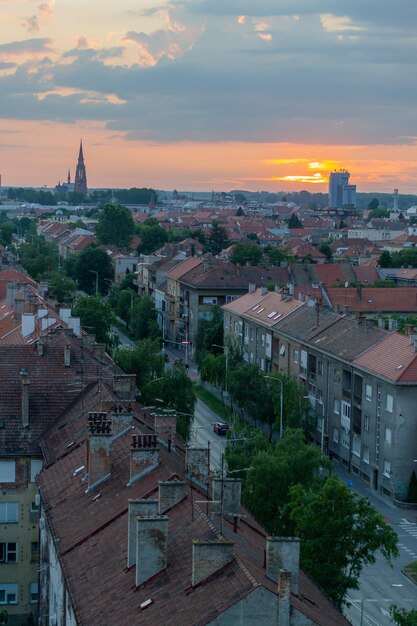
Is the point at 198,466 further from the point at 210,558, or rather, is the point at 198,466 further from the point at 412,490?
the point at 412,490

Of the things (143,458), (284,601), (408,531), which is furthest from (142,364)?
(284,601)

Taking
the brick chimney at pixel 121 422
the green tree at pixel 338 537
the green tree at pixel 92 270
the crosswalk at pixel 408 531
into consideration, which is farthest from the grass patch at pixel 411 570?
the green tree at pixel 92 270

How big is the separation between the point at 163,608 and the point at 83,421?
55.0 ft

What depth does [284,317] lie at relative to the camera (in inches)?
3211

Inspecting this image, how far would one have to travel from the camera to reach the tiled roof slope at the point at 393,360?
192 feet

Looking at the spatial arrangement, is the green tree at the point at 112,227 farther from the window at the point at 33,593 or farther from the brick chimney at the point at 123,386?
the window at the point at 33,593

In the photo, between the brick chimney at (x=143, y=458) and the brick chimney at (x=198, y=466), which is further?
the brick chimney at (x=198, y=466)

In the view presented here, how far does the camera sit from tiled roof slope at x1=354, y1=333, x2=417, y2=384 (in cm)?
5859

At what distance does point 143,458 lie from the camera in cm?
3111

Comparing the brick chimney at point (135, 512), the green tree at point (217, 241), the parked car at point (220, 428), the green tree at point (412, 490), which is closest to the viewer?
the brick chimney at point (135, 512)

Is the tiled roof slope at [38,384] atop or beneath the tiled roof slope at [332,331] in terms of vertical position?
atop

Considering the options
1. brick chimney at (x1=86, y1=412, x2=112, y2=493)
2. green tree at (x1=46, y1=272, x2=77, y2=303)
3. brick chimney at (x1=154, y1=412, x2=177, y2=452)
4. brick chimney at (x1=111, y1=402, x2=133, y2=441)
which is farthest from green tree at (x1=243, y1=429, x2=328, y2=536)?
green tree at (x1=46, y1=272, x2=77, y2=303)

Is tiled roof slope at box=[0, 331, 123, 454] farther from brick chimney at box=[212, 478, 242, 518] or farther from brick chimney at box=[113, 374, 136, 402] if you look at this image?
brick chimney at box=[212, 478, 242, 518]

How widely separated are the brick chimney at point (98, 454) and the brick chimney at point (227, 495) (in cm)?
430
